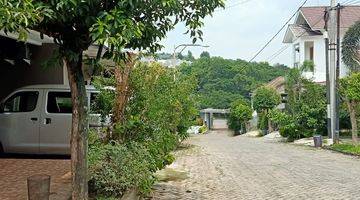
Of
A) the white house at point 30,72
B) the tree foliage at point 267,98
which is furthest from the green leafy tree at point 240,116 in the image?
the white house at point 30,72

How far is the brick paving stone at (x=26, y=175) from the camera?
772 cm

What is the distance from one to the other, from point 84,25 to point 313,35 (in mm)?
35793

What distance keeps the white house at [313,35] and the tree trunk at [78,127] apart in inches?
1295

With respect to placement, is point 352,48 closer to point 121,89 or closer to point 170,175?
point 170,175

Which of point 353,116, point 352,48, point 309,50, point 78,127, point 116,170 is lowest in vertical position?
point 116,170

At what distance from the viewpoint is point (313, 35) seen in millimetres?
39281

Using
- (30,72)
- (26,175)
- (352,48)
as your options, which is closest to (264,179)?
(26,175)

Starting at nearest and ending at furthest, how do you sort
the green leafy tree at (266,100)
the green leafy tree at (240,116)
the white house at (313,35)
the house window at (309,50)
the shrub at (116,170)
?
1. the shrub at (116,170)
2. the white house at (313,35)
3. the house window at (309,50)
4. the green leafy tree at (266,100)
5. the green leafy tree at (240,116)

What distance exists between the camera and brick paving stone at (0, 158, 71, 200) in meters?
7.72

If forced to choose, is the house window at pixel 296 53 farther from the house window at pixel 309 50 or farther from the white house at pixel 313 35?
the house window at pixel 309 50

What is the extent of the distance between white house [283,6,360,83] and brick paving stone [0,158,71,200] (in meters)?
29.1

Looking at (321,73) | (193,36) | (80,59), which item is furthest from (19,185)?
(321,73)

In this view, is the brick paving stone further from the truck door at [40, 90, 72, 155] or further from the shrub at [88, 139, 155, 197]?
the shrub at [88, 139, 155, 197]

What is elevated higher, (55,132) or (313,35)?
(313,35)
